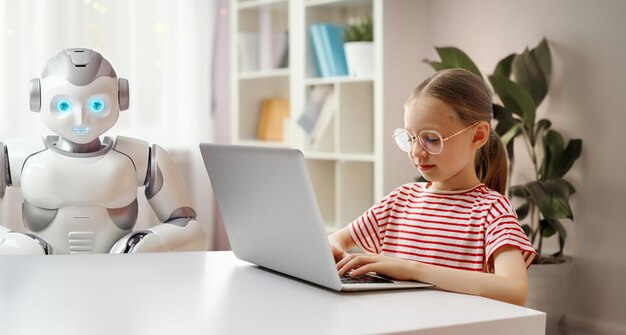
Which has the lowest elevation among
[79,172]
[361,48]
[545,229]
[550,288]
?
[550,288]

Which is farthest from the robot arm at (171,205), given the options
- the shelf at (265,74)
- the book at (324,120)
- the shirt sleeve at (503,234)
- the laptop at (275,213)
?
the shelf at (265,74)

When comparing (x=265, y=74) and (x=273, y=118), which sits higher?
(x=265, y=74)

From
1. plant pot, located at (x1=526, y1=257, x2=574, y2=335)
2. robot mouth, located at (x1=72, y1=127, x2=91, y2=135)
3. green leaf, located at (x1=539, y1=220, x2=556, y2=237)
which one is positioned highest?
Answer: robot mouth, located at (x1=72, y1=127, x2=91, y2=135)

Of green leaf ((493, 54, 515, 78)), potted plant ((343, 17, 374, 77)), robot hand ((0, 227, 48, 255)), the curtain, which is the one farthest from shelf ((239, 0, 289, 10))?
robot hand ((0, 227, 48, 255))

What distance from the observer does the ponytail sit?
150cm

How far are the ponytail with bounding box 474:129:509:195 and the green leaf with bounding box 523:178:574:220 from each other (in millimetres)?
1136

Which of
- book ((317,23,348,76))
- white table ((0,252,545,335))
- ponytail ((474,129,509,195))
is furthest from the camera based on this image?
book ((317,23,348,76))

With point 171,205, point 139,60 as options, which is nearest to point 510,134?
point 171,205

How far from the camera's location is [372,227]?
5.02 feet

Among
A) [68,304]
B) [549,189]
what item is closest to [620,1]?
[549,189]

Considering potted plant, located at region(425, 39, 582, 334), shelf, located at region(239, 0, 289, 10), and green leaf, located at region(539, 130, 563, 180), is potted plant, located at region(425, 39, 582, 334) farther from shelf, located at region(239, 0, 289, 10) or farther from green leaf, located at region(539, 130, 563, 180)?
shelf, located at region(239, 0, 289, 10)

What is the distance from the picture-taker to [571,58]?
113 inches

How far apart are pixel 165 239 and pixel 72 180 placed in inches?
10.9

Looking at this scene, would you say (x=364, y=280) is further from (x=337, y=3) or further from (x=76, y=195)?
(x=337, y=3)
